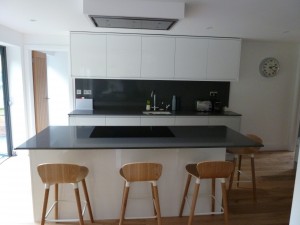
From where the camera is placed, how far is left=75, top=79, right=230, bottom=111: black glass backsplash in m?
4.46

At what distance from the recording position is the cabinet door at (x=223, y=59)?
4.13 m

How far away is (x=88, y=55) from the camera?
3.95 metres

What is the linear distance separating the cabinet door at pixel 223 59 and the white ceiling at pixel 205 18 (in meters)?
0.20

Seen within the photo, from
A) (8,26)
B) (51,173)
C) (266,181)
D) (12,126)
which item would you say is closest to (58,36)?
(8,26)

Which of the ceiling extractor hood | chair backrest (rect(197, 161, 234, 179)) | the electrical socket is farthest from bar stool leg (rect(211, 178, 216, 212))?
the electrical socket

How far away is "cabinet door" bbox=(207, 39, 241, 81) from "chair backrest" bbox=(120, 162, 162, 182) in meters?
2.66

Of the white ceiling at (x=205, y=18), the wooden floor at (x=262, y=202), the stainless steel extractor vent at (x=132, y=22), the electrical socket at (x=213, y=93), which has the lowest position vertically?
the wooden floor at (x=262, y=202)

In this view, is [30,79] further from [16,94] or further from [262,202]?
[262,202]

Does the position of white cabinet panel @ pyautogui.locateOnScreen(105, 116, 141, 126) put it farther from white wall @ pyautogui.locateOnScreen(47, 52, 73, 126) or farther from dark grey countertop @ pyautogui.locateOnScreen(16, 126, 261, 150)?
white wall @ pyautogui.locateOnScreen(47, 52, 73, 126)

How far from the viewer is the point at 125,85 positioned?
4.50 meters

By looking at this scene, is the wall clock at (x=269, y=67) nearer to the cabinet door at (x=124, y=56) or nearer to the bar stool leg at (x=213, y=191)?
the cabinet door at (x=124, y=56)

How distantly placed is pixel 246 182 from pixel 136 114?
2.07 meters

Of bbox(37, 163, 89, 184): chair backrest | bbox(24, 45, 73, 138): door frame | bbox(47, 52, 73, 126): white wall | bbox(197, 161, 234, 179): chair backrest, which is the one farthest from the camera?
bbox(47, 52, 73, 126): white wall

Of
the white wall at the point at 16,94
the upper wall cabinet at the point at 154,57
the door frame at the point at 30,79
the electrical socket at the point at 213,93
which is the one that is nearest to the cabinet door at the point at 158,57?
the upper wall cabinet at the point at 154,57
